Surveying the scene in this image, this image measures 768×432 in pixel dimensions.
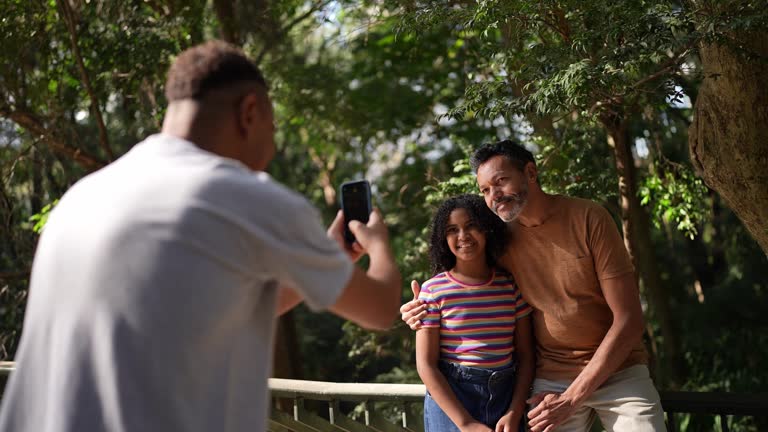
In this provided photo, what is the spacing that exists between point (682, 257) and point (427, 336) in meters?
9.69

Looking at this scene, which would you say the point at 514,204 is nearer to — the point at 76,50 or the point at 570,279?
the point at 570,279

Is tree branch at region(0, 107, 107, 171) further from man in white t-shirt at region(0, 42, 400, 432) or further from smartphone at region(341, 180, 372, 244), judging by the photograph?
man in white t-shirt at region(0, 42, 400, 432)

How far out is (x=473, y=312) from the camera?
3080mm

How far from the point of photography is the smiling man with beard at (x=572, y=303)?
3002 millimetres

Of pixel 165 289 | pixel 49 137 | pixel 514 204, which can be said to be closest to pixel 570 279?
pixel 514 204

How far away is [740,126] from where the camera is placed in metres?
3.31

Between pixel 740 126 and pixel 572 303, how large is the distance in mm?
1032

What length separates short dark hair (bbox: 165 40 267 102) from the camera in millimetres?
1653

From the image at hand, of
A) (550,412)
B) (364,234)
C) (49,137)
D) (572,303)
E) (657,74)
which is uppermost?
(49,137)

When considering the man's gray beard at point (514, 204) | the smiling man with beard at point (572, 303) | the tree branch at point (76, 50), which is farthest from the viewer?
the tree branch at point (76, 50)

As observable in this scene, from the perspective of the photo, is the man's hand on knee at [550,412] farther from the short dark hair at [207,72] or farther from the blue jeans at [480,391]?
the short dark hair at [207,72]

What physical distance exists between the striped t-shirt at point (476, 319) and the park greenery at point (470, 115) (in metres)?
0.79

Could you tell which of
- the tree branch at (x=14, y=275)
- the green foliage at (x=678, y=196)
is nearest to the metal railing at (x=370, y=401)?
the green foliage at (x=678, y=196)

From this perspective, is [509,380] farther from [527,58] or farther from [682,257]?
[682,257]
